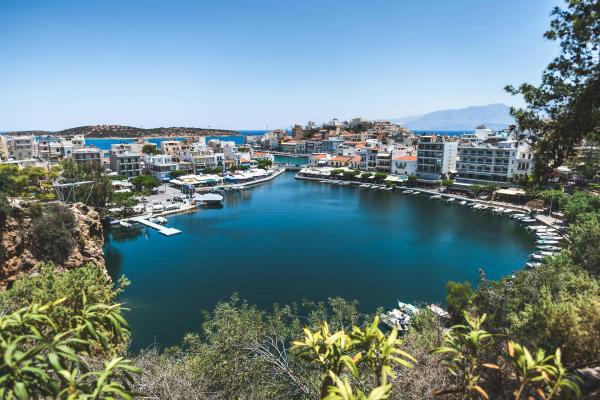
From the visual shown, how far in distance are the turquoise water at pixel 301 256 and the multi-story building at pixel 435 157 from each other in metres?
11.5

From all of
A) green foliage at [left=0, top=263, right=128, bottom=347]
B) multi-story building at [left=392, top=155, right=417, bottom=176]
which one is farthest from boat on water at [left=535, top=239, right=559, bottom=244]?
green foliage at [left=0, top=263, right=128, bottom=347]

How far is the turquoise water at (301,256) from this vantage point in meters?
19.2

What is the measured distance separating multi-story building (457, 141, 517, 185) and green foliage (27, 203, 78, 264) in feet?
148

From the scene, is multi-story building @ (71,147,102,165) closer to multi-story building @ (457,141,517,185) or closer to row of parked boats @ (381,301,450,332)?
multi-story building @ (457,141,517,185)

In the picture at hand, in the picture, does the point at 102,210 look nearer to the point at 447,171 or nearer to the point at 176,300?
the point at 176,300

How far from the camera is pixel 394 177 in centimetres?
5684

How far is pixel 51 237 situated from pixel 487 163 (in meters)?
47.5

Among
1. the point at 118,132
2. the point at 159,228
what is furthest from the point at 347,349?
the point at 118,132

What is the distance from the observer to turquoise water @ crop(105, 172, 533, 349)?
757 inches

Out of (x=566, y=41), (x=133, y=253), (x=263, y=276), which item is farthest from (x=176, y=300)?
(x=566, y=41)

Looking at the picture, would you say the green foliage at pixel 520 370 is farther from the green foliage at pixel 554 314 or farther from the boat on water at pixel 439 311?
the boat on water at pixel 439 311

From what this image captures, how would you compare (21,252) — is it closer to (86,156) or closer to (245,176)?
(245,176)

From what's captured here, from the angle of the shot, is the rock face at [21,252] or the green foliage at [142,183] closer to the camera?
the rock face at [21,252]

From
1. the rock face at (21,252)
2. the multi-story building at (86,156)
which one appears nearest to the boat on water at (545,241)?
the rock face at (21,252)
